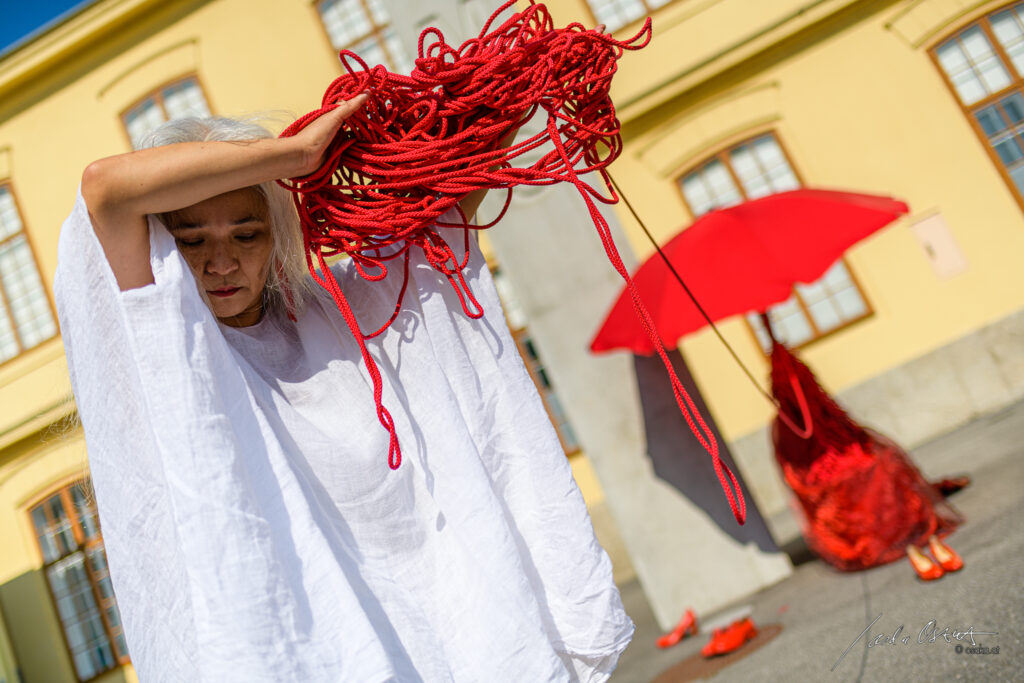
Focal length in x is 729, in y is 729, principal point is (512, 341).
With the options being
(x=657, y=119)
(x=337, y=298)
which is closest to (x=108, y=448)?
(x=337, y=298)

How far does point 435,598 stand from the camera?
1.35m

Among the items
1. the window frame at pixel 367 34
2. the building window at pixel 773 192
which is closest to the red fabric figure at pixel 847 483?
the building window at pixel 773 192

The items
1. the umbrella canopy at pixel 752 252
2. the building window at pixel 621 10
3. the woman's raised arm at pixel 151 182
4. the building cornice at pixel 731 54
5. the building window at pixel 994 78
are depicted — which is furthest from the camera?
the building window at pixel 621 10

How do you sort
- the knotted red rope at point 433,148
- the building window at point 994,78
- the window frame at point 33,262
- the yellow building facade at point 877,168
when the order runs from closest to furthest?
the knotted red rope at point 433,148
the yellow building facade at point 877,168
the building window at point 994,78
the window frame at point 33,262

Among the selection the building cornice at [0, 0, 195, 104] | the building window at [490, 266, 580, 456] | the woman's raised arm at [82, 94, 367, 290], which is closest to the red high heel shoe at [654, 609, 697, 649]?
the building window at [490, 266, 580, 456]

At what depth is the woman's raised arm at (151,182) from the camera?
1.13 meters

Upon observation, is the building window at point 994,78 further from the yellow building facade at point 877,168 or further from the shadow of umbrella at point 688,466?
the shadow of umbrella at point 688,466

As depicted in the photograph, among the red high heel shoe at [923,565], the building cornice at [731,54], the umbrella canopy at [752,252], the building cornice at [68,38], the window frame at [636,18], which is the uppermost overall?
the building cornice at [68,38]

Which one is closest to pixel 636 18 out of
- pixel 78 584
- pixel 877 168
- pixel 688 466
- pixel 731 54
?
pixel 731 54

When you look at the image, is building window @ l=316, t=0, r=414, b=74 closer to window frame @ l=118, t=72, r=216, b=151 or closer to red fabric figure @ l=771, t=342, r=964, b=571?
→ window frame @ l=118, t=72, r=216, b=151

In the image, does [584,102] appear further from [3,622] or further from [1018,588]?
[3,622]

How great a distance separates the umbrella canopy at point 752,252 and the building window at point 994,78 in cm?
437

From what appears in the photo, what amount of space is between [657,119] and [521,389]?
25.1 feet

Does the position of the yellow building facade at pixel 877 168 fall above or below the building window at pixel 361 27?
below
